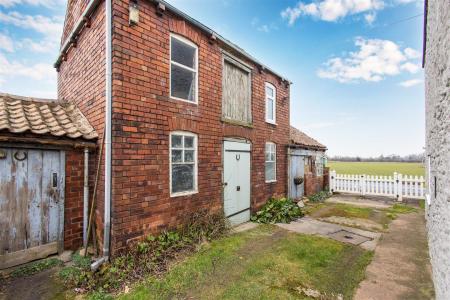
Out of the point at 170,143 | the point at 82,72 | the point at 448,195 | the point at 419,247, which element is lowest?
the point at 419,247

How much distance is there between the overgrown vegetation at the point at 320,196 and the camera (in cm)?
1183

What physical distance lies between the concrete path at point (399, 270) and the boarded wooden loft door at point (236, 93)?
5.07m

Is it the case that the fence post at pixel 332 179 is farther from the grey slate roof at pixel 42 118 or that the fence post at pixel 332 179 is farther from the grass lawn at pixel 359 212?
the grey slate roof at pixel 42 118

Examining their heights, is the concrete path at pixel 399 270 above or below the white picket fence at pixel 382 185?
below

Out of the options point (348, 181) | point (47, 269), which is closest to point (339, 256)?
point (47, 269)

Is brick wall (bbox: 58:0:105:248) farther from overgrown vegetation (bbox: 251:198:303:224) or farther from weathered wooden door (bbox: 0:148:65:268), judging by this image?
overgrown vegetation (bbox: 251:198:303:224)

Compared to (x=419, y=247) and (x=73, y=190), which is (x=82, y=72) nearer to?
(x=73, y=190)

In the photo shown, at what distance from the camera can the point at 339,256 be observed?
5109 millimetres

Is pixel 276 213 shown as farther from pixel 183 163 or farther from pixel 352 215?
pixel 183 163

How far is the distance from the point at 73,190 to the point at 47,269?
1.49m

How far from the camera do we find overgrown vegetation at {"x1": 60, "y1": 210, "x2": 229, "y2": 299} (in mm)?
3857

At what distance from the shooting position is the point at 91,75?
17.2ft

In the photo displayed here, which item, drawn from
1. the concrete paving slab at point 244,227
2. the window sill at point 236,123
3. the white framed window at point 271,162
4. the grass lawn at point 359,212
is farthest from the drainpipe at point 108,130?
the grass lawn at point 359,212

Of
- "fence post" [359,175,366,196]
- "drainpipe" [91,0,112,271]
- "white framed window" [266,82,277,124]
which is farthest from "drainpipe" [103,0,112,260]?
"fence post" [359,175,366,196]
